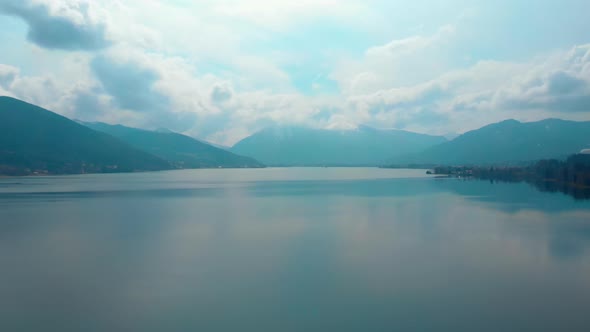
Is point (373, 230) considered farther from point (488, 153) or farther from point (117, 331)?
point (488, 153)

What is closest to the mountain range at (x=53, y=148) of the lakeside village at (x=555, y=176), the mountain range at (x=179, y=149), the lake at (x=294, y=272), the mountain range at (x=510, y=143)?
the mountain range at (x=179, y=149)

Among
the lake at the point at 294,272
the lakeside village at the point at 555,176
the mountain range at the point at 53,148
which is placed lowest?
the lake at the point at 294,272

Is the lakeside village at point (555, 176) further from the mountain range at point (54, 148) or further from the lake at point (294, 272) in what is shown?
the mountain range at point (54, 148)

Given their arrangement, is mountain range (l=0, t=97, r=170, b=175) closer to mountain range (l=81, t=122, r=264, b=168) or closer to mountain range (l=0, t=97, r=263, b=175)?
mountain range (l=0, t=97, r=263, b=175)

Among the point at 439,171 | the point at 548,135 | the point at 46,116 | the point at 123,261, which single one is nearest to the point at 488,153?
the point at 548,135

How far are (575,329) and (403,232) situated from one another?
9.48 m

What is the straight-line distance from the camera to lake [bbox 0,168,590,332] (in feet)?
26.4

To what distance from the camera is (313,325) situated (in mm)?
7777

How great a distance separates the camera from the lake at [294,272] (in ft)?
26.4

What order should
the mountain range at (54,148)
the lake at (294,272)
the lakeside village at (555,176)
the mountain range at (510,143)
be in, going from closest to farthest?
the lake at (294,272)
the lakeside village at (555,176)
the mountain range at (54,148)
the mountain range at (510,143)

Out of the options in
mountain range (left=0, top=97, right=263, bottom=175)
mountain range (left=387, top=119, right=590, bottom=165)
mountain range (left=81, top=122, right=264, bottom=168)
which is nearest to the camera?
mountain range (left=0, top=97, right=263, bottom=175)

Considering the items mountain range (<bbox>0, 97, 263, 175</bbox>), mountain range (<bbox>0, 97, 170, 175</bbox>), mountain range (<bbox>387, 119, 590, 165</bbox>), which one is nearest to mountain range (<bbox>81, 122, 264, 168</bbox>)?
mountain range (<bbox>0, 97, 263, 175</bbox>)

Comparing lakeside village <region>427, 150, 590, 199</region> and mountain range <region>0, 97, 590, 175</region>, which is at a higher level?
mountain range <region>0, 97, 590, 175</region>

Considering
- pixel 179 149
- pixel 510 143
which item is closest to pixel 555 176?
pixel 510 143
